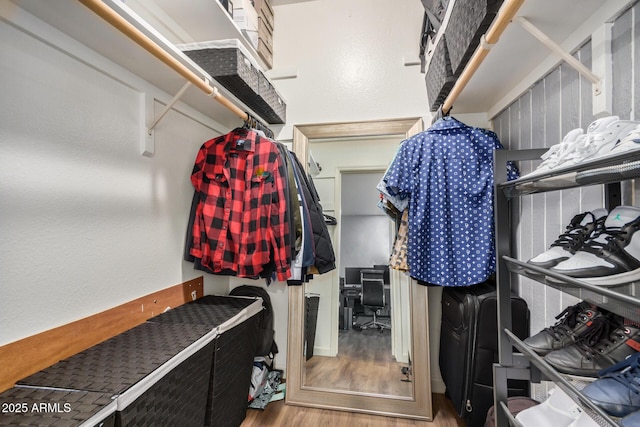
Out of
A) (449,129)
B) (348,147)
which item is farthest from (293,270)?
(449,129)

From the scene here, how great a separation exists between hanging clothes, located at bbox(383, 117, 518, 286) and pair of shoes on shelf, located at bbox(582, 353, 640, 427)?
0.78 metres

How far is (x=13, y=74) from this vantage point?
812 mm

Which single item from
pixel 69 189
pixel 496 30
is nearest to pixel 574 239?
pixel 496 30

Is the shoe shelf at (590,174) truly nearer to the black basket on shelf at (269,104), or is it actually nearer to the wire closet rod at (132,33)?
the wire closet rod at (132,33)

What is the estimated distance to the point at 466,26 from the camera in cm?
107

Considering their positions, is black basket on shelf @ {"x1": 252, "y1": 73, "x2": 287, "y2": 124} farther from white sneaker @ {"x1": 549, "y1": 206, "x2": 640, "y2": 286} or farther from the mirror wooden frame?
white sneaker @ {"x1": 549, "y1": 206, "x2": 640, "y2": 286}

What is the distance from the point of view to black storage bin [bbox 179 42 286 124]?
1301mm

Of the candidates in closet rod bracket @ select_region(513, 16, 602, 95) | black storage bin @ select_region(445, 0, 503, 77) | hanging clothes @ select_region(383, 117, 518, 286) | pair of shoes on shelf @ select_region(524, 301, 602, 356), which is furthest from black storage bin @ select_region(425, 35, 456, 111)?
pair of shoes on shelf @ select_region(524, 301, 602, 356)

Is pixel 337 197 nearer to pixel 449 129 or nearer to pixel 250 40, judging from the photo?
pixel 449 129

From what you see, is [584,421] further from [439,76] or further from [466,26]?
[439,76]

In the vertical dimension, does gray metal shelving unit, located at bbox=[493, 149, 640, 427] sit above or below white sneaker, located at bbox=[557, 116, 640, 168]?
below

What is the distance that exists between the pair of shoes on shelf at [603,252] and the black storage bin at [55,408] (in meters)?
1.15

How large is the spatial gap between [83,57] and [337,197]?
1442mm

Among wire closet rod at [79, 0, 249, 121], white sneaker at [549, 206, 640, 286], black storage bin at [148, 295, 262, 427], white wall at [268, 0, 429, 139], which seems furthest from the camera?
white wall at [268, 0, 429, 139]
